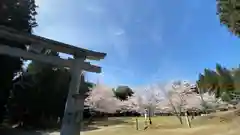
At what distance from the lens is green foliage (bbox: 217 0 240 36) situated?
18992mm

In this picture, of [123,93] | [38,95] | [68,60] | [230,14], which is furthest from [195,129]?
[123,93]

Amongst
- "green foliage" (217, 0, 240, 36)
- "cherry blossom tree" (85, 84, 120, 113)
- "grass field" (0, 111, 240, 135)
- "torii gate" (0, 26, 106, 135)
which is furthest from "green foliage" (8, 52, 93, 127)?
"torii gate" (0, 26, 106, 135)

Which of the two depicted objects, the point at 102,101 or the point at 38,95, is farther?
the point at 102,101

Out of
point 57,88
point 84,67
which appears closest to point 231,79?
point 57,88

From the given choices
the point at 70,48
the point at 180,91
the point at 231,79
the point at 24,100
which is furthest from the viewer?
the point at 180,91

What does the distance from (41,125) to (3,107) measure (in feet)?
23.9

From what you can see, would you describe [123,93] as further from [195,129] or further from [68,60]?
[68,60]

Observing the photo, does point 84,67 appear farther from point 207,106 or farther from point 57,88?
point 207,106

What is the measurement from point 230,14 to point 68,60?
15.4m

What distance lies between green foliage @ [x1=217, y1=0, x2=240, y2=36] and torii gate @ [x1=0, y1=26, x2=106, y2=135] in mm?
14461

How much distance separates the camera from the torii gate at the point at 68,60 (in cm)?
621

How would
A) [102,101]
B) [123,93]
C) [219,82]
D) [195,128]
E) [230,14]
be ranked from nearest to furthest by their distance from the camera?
[230,14] → [195,128] → [219,82] → [102,101] → [123,93]

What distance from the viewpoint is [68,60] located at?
6887 mm

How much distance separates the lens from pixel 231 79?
130 feet
